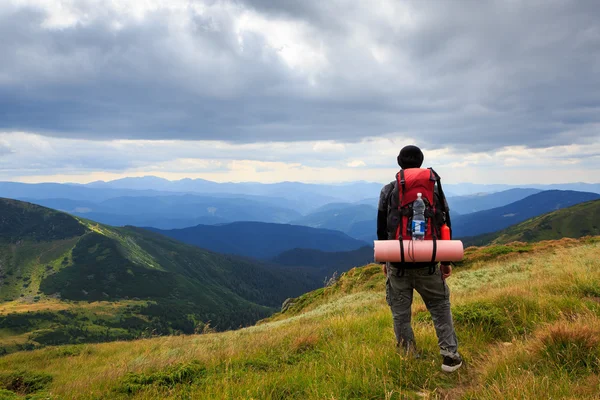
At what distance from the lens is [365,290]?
25.8 m

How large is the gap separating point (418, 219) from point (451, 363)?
2.15 m

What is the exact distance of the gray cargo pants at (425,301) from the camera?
4.96 metres

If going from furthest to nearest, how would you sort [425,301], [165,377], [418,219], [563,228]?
[563,228], [165,377], [425,301], [418,219]

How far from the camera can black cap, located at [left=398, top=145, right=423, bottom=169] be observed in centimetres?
540

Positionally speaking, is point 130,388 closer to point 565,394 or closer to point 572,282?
point 565,394

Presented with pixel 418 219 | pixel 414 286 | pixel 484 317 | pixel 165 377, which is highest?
pixel 418 219

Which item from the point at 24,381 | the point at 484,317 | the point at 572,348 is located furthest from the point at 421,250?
the point at 24,381

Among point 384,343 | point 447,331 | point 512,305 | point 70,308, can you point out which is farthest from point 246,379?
point 70,308

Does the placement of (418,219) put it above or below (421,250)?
above

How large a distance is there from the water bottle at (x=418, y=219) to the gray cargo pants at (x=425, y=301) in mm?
626

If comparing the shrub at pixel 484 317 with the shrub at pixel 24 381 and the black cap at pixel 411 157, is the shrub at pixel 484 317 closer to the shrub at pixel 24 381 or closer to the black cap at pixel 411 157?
the black cap at pixel 411 157

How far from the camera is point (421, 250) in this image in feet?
15.3

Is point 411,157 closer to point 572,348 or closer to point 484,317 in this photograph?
point 572,348

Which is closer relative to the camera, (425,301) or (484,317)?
(425,301)
